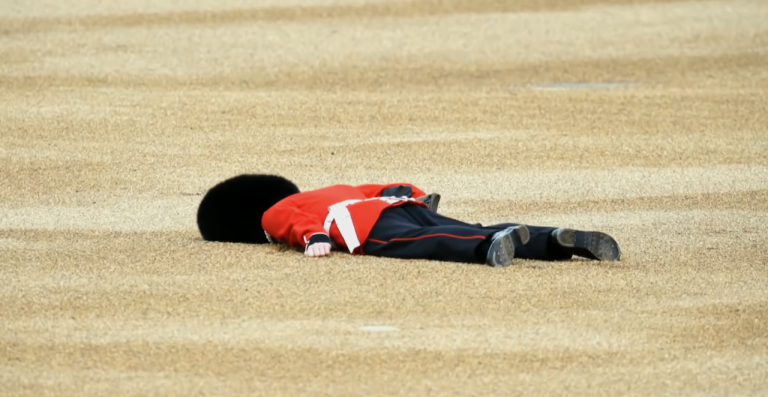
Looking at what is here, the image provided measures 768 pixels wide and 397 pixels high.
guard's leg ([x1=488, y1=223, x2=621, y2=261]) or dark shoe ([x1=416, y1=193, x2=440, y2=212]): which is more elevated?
dark shoe ([x1=416, y1=193, x2=440, y2=212])

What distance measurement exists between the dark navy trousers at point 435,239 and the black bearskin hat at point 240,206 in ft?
2.02

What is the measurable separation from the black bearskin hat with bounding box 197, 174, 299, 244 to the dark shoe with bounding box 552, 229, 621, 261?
1.42m

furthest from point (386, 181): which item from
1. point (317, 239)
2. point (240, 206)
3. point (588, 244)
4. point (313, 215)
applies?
point (588, 244)

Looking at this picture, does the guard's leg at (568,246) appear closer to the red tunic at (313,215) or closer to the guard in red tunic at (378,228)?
the guard in red tunic at (378,228)

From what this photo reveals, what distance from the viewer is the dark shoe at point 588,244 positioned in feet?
19.8

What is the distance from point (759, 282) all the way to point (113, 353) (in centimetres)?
289

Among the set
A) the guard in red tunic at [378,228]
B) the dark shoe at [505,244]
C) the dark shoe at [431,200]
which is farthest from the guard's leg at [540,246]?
the dark shoe at [431,200]

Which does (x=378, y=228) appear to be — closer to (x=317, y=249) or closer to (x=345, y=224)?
(x=345, y=224)

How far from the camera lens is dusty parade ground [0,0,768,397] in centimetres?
473

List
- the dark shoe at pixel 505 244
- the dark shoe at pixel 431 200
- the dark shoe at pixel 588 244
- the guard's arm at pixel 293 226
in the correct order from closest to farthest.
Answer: the dark shoe at pixel 505 244, the dark shoe at pixel 588 244, the guard's arm at pixel 293 226, the dark shoe at pixel 431 200

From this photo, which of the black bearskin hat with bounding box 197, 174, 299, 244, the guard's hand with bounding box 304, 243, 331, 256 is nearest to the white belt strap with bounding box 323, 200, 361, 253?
the guard's hand with bounding box 304, 243, 331, 256

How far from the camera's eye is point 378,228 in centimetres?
620

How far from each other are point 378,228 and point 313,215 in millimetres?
317

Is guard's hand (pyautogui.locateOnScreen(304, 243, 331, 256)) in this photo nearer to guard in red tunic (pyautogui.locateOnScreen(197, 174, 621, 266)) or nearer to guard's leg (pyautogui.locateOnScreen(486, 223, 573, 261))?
guard in red tunic (pyautogui.locateOnScreen(197, 174, 621, 266))
